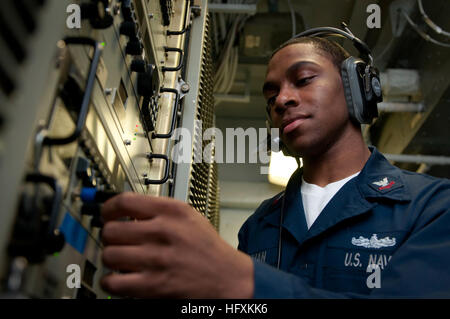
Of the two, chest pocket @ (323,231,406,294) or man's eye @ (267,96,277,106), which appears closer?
chest pocket @ (323,231,406,294)

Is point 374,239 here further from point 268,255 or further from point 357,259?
point 268,255

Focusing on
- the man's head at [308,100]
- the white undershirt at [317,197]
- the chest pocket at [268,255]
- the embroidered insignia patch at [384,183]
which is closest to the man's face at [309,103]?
the man's head at [308,100]

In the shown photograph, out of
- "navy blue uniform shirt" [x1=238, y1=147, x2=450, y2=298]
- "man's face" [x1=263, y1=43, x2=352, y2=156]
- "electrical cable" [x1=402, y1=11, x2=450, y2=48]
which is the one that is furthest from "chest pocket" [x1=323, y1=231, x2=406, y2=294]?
"electrical cable" [x1=402, y1=11, x2=450, y2=48]

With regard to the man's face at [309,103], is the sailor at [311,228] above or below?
below

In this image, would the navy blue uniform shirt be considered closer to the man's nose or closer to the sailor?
the sailor

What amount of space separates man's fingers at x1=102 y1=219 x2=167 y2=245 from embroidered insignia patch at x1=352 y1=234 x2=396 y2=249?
810mm

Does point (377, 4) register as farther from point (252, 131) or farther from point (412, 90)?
point (252, 131)

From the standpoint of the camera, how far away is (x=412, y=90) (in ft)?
A: 9.16

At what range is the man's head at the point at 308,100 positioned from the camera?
56.5 inches

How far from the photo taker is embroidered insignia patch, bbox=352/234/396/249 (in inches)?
43.9

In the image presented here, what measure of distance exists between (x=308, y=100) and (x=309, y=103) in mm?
14

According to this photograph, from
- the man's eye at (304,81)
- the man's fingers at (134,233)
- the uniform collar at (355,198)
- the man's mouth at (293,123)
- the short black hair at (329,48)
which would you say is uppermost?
the short black hair at (329,48)

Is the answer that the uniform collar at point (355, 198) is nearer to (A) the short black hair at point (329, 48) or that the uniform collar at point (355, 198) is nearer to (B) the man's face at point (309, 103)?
(B) the man's face at point (309, 103)

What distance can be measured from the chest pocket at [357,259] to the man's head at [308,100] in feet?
1.39
